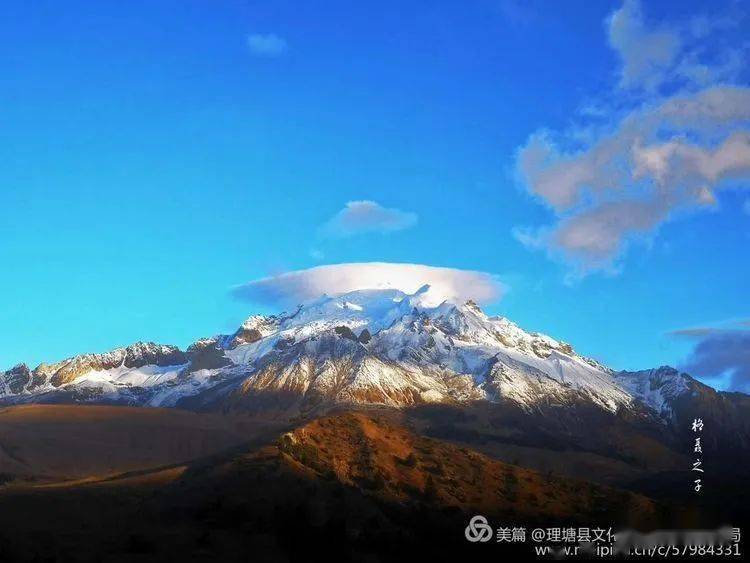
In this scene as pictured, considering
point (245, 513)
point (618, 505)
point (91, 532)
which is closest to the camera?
point (91, 532)

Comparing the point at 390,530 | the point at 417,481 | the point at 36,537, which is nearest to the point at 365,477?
the point at 417,481

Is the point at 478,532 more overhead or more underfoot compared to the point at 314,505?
more underfoot

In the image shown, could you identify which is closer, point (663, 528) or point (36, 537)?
point (36, 537)

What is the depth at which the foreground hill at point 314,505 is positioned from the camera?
7144cm

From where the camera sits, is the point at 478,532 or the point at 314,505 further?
the point at 314,505

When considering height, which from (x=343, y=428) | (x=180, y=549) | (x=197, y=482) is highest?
(x=343, y=428)

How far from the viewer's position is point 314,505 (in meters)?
85.2

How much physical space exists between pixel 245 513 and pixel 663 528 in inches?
1672

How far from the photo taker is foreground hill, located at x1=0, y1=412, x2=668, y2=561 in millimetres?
71438

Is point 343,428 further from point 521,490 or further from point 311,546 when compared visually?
point 311,546

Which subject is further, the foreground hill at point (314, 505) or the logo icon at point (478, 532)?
the logo icon at point (478, 532)

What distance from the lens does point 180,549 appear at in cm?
6912

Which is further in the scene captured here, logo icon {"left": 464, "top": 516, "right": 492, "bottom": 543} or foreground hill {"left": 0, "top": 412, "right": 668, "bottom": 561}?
logo icon {"left": 464, "top": 516, "right": 492, "bottom": 543}

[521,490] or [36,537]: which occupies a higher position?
[521,490]
